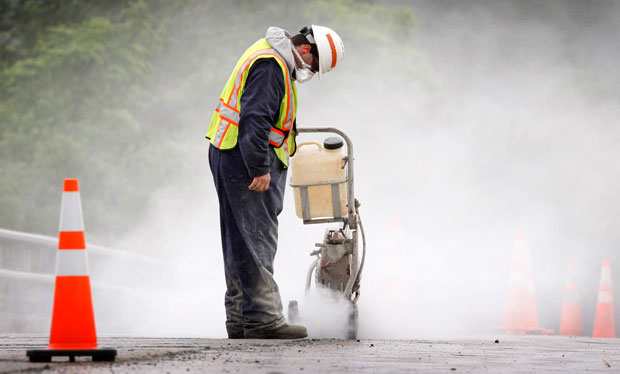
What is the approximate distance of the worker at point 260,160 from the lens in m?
5.71

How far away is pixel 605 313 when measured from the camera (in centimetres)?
1122

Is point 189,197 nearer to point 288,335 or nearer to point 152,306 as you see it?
point 152,306

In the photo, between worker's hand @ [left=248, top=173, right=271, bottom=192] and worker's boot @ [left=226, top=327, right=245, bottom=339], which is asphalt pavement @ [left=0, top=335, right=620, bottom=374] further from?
worker's hand @ [left=248, top=173, right=271, bottom=192]

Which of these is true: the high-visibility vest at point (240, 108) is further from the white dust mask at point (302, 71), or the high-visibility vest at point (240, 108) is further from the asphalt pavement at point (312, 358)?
the asphalt pavement at point (312, 358)

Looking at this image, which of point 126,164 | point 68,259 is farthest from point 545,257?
point 68,259

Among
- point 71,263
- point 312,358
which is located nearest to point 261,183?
point 312,358

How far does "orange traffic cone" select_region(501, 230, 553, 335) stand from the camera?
10695 millimetres

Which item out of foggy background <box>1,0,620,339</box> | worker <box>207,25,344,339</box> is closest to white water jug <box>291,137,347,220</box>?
worker <box>207,25,344,339</box>

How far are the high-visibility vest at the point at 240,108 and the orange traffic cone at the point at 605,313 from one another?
6321 mm

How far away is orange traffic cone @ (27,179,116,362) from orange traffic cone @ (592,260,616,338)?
7.99 meters

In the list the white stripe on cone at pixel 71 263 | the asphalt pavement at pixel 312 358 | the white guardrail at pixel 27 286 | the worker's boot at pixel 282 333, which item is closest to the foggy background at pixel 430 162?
the worker's boot at pixel 282 333

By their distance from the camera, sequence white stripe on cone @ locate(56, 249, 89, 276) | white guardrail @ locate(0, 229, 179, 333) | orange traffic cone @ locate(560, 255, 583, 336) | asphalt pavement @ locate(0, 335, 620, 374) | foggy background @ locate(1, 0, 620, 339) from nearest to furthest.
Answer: asphalt pavement @ locate(0, 335, 620, 374)
white stripe on cone @ locate(56, 249, 89, 276)
white guardrail @ locate(0, 229, 179, 333)
foggy background @ locate(1, 0, 620, 339)
orange traffic cone @ locate(560, 255, 583, 336)

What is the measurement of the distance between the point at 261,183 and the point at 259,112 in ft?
1.29

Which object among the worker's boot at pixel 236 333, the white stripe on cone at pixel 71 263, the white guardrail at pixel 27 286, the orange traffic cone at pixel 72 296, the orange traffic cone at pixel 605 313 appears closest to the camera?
the orange traffic cone at pixel 72 296
